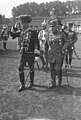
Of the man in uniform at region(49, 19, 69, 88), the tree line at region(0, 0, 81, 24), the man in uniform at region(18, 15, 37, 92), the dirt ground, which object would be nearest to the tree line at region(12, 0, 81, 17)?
the tree line at region(0, 0, 81, 24)

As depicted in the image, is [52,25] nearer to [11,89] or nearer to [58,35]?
[58,35]

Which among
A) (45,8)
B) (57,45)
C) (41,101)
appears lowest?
(41,101)

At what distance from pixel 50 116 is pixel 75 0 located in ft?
388

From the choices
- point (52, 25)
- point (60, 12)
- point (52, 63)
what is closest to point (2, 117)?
point (52, 63)

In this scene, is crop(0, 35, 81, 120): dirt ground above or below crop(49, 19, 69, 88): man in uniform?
below

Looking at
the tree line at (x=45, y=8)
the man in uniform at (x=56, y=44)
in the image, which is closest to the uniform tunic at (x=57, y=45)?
the man in uniform at (x=56, y=44)

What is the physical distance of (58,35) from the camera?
22.4ft

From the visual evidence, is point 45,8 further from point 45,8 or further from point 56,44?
point 56,44

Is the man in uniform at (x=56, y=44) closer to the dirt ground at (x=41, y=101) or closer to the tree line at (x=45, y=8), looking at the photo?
the dirt ground at (x=41, y=101)

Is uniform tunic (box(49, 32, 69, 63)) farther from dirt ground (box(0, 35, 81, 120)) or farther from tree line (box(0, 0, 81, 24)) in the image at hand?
tree line (box(0, 0, 81, 24))

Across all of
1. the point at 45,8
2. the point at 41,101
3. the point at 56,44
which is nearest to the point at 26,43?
the point at 56,44

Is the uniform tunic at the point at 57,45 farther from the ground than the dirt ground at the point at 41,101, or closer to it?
farther from the ground

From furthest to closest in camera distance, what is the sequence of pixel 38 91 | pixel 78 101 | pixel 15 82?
pixel 15 82, pixel 38 91, pixel 78 101

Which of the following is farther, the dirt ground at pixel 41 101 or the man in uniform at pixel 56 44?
the man in uniform at pixel 56 44
